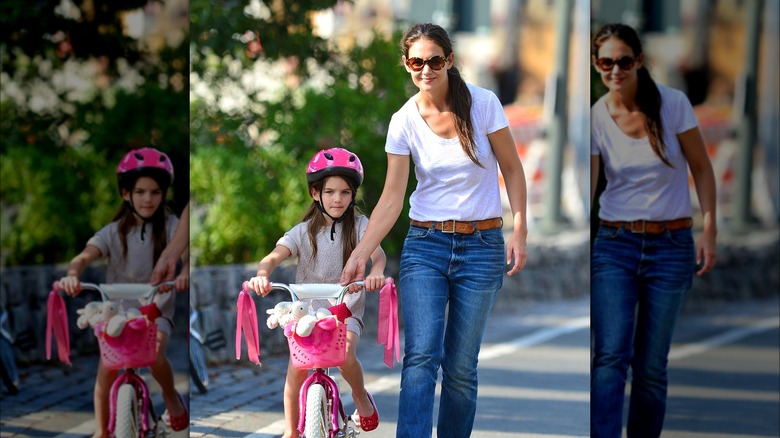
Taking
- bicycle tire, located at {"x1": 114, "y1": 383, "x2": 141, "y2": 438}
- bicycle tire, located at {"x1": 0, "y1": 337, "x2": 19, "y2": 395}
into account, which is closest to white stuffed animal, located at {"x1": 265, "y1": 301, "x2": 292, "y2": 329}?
bicycle tire, located at {"x1": 114, "y1": 383, "x2": 141, "y2": 438}

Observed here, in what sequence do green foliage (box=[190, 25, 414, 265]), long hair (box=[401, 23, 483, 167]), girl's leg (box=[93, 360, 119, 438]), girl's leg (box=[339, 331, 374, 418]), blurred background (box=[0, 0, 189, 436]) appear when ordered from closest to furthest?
1. long hair (box=[401, 23, 483, 167])
2. girl's leg (box=[339, 331, 374, 418])
3. green foliage (box=[190, 25, 414, 265])
4. girl's leg (box=[93, 360, 119, 438])
5. blurred background (box=[0, 0, 189, 436])

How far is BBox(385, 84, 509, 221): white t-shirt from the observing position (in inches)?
183

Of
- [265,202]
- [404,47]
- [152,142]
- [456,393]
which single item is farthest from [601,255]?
[152,142]

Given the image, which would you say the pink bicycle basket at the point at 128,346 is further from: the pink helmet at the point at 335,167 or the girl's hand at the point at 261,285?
the pink helmet at the point at 335,167

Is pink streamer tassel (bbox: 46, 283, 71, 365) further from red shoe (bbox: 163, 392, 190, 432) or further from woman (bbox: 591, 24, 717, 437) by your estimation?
woman (bbox: 591, 24, 717, 437)

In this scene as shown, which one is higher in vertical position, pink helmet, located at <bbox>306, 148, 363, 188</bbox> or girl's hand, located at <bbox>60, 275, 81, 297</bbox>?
pink helmet, located at <bbox>306, 148, 363, 188</bbox>

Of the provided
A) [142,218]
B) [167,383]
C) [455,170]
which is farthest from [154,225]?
[455,170]

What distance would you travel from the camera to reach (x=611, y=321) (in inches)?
203

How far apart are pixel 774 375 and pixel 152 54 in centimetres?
330

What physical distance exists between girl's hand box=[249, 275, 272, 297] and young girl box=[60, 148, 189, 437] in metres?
0.57

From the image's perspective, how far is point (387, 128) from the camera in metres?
4.93

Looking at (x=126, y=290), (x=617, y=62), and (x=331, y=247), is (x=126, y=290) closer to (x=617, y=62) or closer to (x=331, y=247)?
(x=331, y=247)

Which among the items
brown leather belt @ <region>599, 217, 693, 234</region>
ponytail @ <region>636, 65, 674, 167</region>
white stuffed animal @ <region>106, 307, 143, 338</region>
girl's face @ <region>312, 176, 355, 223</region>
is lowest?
white stuffed animal @ <region>106, 307, 143, 338</region>

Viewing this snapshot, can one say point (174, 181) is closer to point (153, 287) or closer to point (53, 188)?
point (153, 287)
